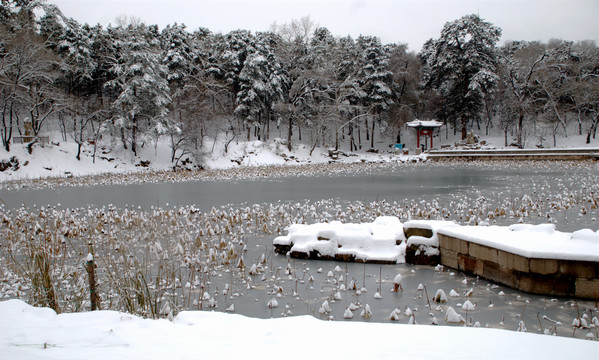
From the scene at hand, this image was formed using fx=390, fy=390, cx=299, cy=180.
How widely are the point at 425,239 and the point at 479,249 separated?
45.9 inches

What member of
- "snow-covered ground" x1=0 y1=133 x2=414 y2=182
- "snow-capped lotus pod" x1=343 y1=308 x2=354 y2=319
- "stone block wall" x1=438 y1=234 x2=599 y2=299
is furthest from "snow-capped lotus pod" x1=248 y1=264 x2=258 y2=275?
"snow-covered ground" x1=0 y1=133 x2=414 y2=182

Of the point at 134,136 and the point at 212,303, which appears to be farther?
the point at 134,136

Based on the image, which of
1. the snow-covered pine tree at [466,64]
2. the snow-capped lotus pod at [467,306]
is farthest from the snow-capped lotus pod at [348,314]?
the snow-covered pine tree at [466,64]

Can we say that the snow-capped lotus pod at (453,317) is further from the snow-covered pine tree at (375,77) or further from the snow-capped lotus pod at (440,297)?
the snow-covered pine tree at (375,77)

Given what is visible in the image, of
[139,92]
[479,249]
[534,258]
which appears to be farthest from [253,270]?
[139,92]

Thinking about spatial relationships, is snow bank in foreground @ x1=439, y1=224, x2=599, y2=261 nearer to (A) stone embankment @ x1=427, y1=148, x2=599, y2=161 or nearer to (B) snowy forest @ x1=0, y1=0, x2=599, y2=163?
(B) snowy forest @ x1=0, y1=0, x2=599, y2=163

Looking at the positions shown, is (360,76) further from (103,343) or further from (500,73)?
(103,343)

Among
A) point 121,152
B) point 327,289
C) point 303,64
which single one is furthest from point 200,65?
point 327,289

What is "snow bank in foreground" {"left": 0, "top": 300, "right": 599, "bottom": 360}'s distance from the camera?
3.36 metres

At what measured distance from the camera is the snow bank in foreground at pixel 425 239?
19.4ft

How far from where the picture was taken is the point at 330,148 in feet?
169

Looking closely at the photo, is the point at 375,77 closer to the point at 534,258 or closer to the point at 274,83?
the point at 274,83

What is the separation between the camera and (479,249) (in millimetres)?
6770

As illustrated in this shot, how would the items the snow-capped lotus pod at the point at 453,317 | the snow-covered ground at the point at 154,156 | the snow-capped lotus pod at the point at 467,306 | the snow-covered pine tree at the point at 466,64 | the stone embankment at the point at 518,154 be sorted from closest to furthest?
the snow-capped lotus pod at the point at 453,317
the snow-capped lotus pod at the point at 467,306
the snow-covered ground at the point at 154,156
the stone embankment at the point at 518,154
the snow-covered pine tree at the point at 466,64
